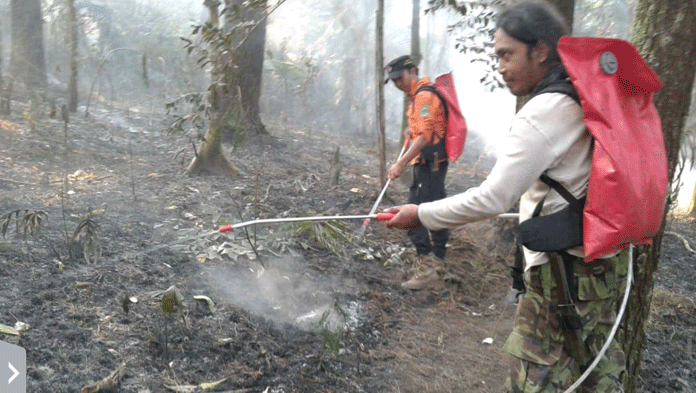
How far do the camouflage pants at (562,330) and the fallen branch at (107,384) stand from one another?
1.89 meters

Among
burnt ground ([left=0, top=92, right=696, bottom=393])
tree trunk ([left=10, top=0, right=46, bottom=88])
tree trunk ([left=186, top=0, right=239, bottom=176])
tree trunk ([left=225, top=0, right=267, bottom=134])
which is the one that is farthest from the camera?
tree trunk ([left=10, top=0, right=46, bottom=88])

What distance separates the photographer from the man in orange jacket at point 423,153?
5.52 metres

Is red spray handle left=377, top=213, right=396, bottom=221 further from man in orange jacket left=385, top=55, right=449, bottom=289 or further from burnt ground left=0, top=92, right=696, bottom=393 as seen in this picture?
man in orange jacket left=385, top=55, right=449, bottom=289

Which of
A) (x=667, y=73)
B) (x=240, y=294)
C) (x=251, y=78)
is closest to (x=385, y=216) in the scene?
(x=667, y=73)

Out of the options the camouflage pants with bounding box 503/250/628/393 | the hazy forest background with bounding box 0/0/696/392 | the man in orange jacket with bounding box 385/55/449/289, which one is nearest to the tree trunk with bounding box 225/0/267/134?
the hazy forest background with bounding box 0/0/696/392

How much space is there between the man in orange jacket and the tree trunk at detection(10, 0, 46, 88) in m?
9.04

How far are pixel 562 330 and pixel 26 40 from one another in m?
12.5

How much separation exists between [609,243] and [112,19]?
72.2ft

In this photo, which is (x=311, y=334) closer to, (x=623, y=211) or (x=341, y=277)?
(x=341, y=277)

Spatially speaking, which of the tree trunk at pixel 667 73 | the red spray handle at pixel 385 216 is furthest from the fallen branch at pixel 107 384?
the tree trunk at pixel 667 73

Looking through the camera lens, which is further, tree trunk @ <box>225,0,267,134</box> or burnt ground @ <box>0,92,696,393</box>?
tree trunk @ <box>225,0,267,134</box>

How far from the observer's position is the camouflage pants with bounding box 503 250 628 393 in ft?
7.91

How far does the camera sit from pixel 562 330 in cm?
244

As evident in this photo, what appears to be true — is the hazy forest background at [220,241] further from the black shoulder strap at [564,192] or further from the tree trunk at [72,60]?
the black shoulder strap at [564,192]
